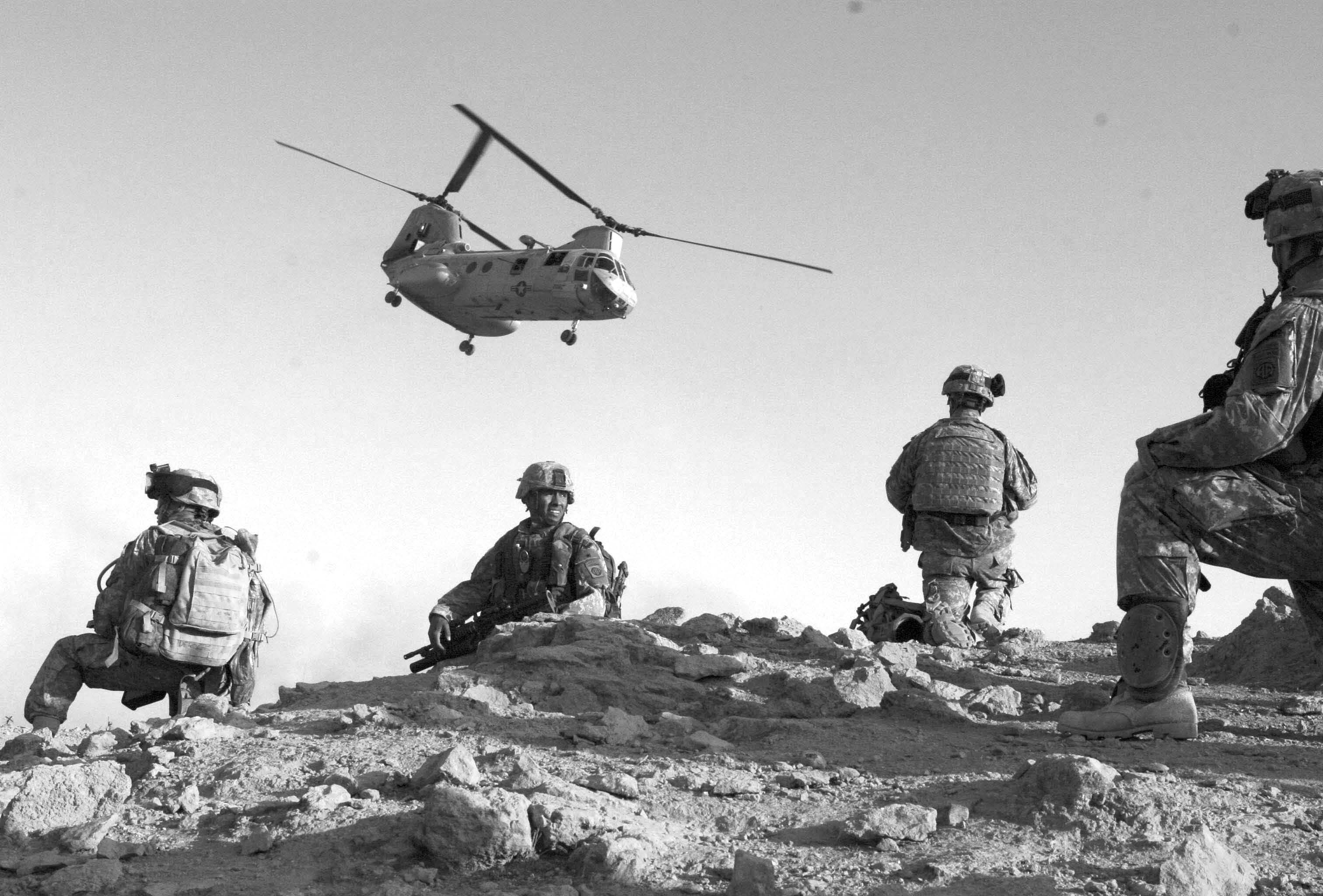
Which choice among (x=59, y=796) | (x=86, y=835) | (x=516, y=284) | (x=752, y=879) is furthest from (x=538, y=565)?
(x=516, y=284)

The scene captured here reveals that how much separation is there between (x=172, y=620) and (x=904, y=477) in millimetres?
5715

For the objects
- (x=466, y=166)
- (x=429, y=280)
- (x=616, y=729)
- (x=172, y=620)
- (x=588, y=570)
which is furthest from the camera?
(x=466, y=166)

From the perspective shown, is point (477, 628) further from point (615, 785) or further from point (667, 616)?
point (615, 785)

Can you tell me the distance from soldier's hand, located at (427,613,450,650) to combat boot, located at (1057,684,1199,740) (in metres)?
6.00

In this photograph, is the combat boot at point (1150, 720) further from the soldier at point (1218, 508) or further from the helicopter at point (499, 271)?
the helicopter at point (499, 271)

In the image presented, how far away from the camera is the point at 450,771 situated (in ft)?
15.1

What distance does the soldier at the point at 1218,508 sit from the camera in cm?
549

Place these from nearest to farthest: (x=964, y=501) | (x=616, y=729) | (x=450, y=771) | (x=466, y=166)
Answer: (x=450, y=771) → (x=616, y=729) → (x=964, y=501) → (x=466, y=166)

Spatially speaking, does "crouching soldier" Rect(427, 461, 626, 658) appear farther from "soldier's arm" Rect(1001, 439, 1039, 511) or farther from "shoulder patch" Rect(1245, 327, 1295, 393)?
"shoulder patch" Rect(1245, 327, 1295, 393)

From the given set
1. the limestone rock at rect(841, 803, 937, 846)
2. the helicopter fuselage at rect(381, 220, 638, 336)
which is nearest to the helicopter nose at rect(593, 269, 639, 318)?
the helicopter fuselage at rect(381, 220, 638, 336)

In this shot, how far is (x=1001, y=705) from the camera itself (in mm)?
6391

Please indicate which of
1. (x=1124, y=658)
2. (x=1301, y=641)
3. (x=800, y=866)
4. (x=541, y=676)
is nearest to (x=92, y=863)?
(x=800, y=866)

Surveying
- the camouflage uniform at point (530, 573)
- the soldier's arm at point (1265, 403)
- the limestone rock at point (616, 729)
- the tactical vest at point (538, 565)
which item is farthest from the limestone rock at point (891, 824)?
the tactical vest at point (538, 565)

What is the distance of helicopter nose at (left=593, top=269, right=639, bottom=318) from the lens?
25.8 m
